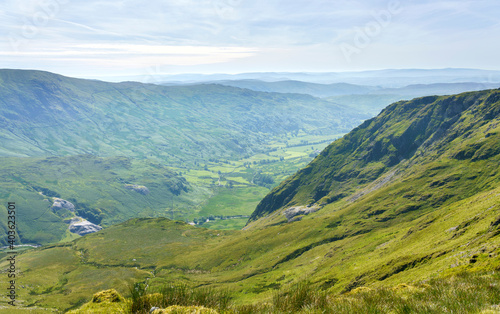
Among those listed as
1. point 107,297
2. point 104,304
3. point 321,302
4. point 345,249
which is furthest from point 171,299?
point 345,249

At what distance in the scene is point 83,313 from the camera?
16.9m

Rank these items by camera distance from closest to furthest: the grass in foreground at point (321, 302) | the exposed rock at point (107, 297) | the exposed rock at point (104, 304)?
1. the grass in foreground at point (321, 302)
2. the exposed rock at point (104, 304)
3. the exposed rock at point (107, 297)

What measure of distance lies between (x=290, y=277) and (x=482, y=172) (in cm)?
11385

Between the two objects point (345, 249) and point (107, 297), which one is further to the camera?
point (345, 249)

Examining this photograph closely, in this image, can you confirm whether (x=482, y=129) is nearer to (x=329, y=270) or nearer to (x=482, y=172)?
(x=482, y=172)

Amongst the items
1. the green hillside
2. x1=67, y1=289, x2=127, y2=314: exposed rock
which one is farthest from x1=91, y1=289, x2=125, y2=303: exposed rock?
the green hillside

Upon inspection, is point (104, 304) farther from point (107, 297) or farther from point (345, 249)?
point (345, 249)

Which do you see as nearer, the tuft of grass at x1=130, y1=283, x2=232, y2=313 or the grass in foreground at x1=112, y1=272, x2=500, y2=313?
the grass in foreground at x1=112, y1=272, x2=500, y2=313

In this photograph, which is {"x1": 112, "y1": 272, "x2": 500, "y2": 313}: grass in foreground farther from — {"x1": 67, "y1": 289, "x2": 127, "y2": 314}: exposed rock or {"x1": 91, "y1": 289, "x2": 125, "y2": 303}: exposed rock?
{"x1": 91, "y1": 289, "x2": 125, "y2": 303}: exposed rock

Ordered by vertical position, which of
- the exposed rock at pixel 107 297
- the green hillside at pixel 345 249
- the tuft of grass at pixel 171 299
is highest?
the tuft of grass at pixel 171 299

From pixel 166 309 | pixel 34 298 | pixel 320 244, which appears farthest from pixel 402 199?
pixel 34 298

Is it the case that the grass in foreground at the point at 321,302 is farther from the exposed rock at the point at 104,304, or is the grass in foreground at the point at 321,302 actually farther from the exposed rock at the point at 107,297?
the exposed rock at the point at 107,297

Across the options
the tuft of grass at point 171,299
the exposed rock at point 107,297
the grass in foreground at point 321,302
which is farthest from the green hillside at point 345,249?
the exposed rock at point 107,297

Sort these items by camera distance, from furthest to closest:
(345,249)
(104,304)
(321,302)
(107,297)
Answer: (345,249) → (107,297) → (104,304) → (321,302)
